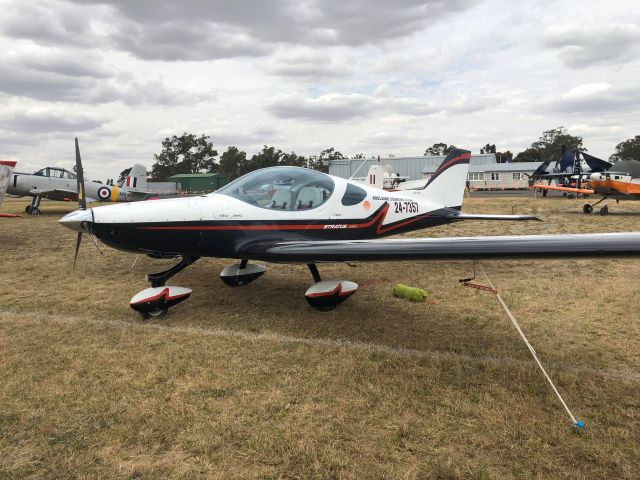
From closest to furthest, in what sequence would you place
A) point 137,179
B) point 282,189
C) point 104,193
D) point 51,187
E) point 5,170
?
point 282,189
point 5,170
point 51,187
point 104,193
point 137,179

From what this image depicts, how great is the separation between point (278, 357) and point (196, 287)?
11.1 ft

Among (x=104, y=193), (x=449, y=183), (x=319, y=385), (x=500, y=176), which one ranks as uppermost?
(x=449, y=183)

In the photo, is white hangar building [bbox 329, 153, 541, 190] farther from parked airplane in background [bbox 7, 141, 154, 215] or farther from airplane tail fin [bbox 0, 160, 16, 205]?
airplane tail fin [bbox 0, 160, 16, 205]

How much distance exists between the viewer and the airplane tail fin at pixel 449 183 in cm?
846

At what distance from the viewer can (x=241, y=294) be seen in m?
6.69

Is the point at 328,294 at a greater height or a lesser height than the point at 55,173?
lesser

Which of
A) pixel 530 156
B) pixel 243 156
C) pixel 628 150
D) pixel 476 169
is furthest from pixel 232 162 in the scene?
pixel 628 150

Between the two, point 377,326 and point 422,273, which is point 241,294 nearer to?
point 377,326

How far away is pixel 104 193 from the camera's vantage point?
78.7 feet

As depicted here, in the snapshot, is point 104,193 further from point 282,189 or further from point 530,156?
point 530,156

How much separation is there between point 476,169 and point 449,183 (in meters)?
65.9

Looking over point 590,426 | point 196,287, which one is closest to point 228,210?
point 196,287

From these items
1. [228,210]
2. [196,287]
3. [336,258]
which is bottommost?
[196,287]

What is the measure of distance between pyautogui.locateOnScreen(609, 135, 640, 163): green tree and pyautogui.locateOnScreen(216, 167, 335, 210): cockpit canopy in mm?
104324
